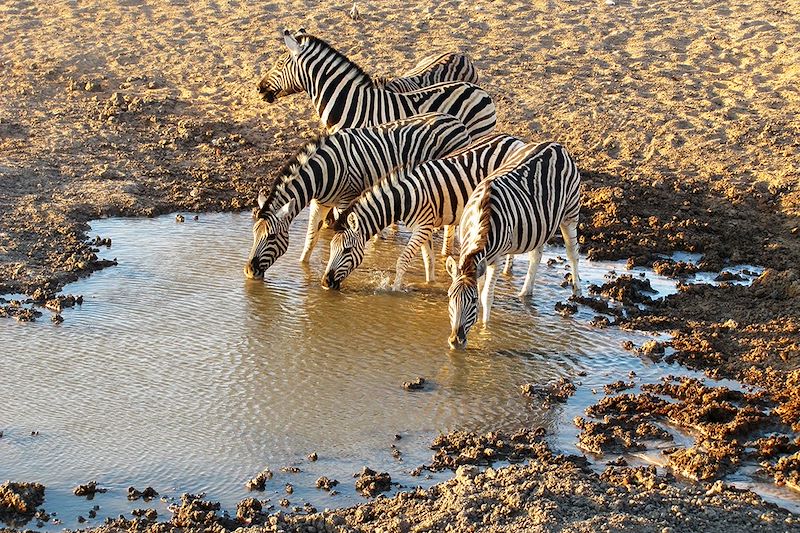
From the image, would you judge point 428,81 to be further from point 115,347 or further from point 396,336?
point 115,347

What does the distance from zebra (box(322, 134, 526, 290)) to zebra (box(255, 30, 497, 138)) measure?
69.8 inches

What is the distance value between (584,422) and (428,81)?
21.5ft

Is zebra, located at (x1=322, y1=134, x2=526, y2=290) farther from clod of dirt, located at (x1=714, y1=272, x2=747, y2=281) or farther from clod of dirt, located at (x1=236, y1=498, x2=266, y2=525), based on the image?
clod of dirt, located at (x1=236, y1=498, x2=266, y2=525)

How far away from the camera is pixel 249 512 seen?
20.1 ft

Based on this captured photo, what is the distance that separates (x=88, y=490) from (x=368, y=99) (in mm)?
6377

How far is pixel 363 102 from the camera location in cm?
1168

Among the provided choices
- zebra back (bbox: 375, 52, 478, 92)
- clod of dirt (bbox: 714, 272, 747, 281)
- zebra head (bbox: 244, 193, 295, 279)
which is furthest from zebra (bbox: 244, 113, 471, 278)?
clod of dirt (bbox: 714, 272, 747, 281)

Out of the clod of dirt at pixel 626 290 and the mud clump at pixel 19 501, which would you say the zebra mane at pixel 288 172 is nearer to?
the clod of dirt at pixel 626 290

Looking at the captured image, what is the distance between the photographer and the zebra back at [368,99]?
1158cm

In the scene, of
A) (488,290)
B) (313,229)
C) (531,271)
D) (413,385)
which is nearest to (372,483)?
(413,385)

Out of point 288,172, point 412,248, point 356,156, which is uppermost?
point 356,156

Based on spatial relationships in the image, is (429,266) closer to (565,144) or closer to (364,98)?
(364,98)

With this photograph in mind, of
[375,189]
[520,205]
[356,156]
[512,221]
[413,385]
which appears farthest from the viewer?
[356,156]

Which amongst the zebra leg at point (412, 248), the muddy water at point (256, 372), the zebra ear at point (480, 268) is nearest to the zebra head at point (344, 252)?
the muddy water at point (256, 372)
